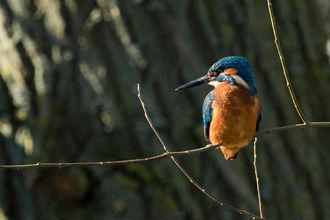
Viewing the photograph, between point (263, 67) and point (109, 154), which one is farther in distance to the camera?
point (263, 67)

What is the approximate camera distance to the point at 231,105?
5.72 ft

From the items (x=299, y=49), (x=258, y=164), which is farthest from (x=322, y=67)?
(x=258, y=164)

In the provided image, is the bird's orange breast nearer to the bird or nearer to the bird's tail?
the bird

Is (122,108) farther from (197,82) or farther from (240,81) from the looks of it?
(240,81)

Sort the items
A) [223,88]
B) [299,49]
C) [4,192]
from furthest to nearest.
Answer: [299,49], [4,192], [223,88]

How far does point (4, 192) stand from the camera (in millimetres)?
2234

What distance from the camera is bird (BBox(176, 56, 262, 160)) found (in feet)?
5.65

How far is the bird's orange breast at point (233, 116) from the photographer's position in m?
1.71

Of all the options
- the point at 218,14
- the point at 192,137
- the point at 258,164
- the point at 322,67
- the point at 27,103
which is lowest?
the point at 258,164

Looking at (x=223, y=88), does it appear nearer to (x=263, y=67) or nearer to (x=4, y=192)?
(x=263, y=67)

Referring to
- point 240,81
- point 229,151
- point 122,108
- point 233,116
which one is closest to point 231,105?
point 233,116

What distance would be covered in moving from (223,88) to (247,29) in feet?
2.70

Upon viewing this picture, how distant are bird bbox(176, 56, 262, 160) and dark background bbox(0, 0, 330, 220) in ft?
1.63

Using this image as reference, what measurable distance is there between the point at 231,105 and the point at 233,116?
0.19 feet
